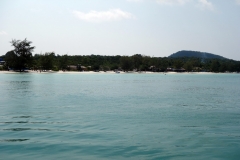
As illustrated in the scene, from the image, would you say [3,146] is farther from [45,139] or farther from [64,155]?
[64,155]

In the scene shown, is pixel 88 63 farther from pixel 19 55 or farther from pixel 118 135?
pixel 118 135

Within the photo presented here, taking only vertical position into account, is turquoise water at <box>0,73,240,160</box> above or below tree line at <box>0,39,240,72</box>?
below

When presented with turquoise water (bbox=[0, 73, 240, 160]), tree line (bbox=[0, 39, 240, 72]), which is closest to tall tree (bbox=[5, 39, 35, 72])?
tree line (bbox=[0, 39, 240, 72])

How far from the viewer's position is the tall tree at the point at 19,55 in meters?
106

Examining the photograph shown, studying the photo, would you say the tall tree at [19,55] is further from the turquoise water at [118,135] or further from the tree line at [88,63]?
the turquoise water at [118,135]

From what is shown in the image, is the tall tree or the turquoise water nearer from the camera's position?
the turquoise water

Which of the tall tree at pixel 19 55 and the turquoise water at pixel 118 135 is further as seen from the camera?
the tall tree at pixel 19 55

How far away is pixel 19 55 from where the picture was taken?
4237 inches

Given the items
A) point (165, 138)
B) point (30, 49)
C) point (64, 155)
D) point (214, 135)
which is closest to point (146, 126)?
point (165, 138)

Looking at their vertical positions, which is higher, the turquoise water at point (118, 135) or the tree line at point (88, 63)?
the tree line at point (88, 63)

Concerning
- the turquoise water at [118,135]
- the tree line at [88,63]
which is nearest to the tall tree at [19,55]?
the tree line at [88,63]

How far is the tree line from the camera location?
108 meters

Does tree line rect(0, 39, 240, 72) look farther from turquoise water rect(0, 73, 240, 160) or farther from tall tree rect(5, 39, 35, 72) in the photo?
turquoise water rect(0, 73, 240, 160)

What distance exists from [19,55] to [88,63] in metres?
55.8
